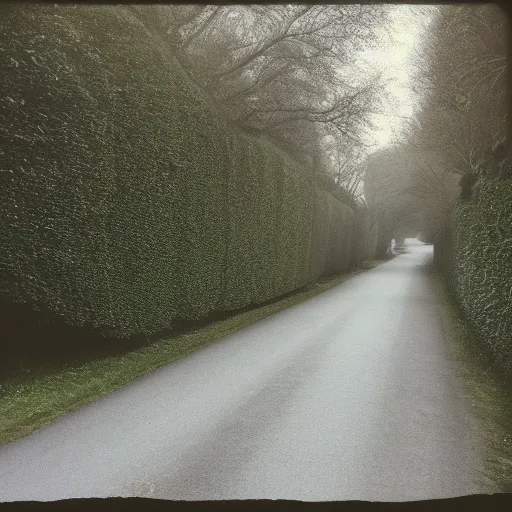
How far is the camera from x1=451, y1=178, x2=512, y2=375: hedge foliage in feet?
21.6

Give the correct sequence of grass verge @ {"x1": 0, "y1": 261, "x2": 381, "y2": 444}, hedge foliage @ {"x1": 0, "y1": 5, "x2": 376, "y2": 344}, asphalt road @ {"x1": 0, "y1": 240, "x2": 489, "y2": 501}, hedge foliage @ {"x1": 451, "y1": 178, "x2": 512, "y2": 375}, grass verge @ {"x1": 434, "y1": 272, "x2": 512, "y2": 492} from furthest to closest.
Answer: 1. hedge foliage @ {"x1": 451, "y1": 178, "x2": 512, "y2": 375}
2. hedge foliage @ {"x1": 0, "y1": 5, "x2": 376, "y2": 344}
3. grass verge @ {"x1": 0, "y1": 261, "x2": 381, "y2": 444}
4. grass verge @ {"x1": 434, "y1": 272, "x2": 512, "y2": 492}
5. asphalt road @ {"x1": 0, "y1": 240, "x2": 489, "y2": 501}

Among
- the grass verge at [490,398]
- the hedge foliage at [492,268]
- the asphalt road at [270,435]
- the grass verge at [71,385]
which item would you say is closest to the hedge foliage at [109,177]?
the grass verge at [71,385]

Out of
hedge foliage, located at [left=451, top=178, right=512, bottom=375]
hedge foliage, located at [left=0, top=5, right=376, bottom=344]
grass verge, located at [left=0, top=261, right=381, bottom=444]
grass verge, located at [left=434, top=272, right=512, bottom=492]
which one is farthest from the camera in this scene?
hedge foliage, located at [left=451, top=178, right=512, bottom=375]

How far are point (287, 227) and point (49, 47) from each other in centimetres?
1009

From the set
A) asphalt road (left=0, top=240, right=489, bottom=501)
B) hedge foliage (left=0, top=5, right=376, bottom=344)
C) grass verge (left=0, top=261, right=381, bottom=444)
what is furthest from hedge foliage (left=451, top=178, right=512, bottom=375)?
hedge foliage (left=0, top=5, right=376, bottom=344)

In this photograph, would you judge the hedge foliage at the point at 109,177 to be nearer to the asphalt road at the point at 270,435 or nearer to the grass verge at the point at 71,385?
the grass verge at the point at 71,385

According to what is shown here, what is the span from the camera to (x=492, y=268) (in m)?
7.57

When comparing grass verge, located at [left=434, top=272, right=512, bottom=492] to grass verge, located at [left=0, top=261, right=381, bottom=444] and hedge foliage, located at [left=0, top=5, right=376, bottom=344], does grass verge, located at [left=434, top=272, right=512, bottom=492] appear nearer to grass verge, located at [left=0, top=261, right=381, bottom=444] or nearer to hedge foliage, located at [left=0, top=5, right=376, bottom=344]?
grass verge, located at [left=0, top=261, right=381, bottom=444]

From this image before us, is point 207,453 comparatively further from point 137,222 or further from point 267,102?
point 267,102

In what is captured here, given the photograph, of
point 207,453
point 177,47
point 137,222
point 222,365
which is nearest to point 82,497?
point 207,453

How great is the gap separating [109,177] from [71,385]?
3.05 meters

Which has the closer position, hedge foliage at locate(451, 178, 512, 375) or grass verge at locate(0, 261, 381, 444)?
grass verge at locate(0, 261, 381, 444)

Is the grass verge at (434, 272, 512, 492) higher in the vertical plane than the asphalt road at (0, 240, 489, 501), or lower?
higher

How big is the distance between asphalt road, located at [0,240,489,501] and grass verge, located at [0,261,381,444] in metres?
0.21
